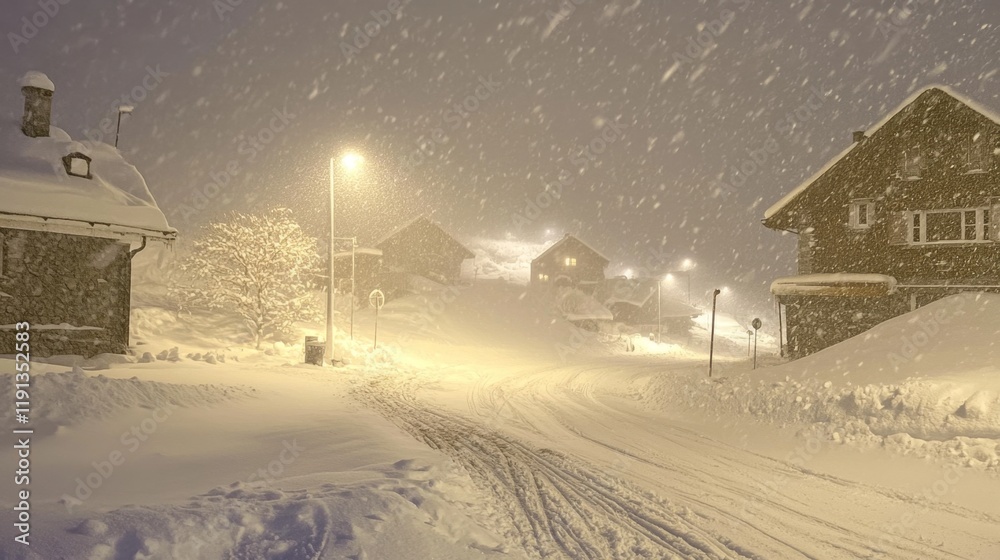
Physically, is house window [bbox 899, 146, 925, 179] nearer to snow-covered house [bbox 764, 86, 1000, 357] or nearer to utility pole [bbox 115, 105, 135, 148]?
snow-covered house [bbox 764, 86, 1000, 357]

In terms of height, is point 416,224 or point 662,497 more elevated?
point 416,224

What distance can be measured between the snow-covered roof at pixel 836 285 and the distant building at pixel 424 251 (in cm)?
3503

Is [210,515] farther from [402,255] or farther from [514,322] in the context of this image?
[402,255]

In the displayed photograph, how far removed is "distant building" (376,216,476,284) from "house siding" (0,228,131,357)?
34.7 metres

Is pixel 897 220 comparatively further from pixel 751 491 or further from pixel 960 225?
pixel 751 491

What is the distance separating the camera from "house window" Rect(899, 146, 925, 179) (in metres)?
23.4

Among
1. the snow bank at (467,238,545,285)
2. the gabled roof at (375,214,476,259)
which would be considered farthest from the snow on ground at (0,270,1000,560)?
the snow bank at (467,238,545,285)

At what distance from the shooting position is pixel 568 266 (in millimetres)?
66062

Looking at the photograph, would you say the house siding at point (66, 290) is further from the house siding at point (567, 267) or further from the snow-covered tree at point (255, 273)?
the house siding at point (567, 267)

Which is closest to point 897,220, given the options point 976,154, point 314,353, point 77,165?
point 976,154

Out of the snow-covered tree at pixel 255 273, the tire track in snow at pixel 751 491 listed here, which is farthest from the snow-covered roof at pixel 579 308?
the tire track in snow at pixel 751 491

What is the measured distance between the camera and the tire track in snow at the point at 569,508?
249 inches

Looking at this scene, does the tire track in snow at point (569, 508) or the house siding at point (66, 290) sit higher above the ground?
the house siding at point (66, 290)

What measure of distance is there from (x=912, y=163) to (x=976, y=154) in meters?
2.01
